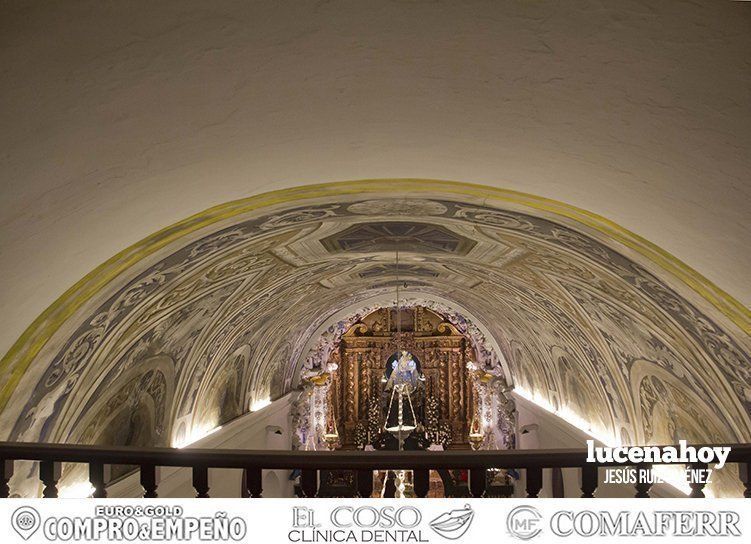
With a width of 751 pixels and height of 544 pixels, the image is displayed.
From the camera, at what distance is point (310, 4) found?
9.50 feet

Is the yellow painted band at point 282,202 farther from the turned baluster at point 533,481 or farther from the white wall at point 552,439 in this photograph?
the white wall at point 552,439

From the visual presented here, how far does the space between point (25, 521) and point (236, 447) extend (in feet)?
36.5

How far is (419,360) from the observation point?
2394 cm

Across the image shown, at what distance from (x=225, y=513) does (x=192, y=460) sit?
1.07ft

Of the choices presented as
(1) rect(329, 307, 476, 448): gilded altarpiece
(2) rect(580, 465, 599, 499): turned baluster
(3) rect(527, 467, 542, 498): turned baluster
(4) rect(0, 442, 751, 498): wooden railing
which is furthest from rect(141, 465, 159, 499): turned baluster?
(1) rect(329, 307, 476, 448): gilded altarpiece

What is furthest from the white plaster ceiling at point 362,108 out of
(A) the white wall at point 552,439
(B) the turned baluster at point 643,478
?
(A) the white wall at point 552,439

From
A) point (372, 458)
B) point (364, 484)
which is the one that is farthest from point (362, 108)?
point (364, 484)

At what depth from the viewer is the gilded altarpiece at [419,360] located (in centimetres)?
2373

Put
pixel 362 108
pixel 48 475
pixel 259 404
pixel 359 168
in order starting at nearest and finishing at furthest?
pixel 48 475, pixel 362 108, pixel 359 168, pixel 259 404

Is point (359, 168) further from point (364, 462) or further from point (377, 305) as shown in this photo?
point (377, 305)

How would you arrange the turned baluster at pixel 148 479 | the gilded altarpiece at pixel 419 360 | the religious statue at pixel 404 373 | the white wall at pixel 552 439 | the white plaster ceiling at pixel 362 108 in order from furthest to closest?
the gilded altarpiece at pixel 419 360
the religious statue at pixel 404 373
the white wall at pixel 552 439
the turned baluster at pixel 148 479
the white plaster ceiling at pixel 362 108

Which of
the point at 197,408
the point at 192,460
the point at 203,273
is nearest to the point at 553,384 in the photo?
the point at 197,408

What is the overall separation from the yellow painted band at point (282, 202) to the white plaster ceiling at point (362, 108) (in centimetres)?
30

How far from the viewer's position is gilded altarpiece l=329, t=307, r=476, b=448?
23734mm
